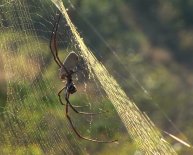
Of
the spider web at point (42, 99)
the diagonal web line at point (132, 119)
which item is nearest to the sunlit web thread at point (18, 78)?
the spider web at point (42, 99)

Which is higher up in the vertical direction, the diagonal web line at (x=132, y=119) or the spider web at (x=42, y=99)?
the diagonal web line at (x=132, y=119)

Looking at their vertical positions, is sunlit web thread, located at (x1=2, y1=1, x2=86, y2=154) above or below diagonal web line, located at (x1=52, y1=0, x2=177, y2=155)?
below

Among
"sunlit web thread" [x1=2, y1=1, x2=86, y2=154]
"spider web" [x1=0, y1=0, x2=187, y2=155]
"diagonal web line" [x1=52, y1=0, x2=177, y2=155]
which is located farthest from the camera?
"sunlit web thread" [x1=2, y1=1, x2=86, y2=154]

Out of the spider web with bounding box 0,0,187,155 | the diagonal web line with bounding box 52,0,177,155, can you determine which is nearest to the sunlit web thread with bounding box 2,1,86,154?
the spider web with bounding box 0,0,187,155

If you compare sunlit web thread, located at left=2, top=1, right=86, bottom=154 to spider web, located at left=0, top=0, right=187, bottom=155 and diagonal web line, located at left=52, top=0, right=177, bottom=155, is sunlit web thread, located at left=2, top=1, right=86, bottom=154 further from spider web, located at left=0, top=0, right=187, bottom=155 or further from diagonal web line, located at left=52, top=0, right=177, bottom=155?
diagonal web line, located at left=52, top=0, right=177, bottom=155

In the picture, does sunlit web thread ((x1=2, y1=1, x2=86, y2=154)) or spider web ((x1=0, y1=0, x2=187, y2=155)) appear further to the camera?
sunlit web thread ((x1=2, y1=1, x2=86, y2=154))

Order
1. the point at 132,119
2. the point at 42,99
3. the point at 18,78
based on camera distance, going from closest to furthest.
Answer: the point at 132,119, the point at 18,78, the point at 42,99

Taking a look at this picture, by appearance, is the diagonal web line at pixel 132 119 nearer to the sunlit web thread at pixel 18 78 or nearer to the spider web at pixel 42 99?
the spider web at pixel 42 99

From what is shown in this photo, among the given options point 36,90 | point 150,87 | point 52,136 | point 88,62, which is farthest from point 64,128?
point 150,87

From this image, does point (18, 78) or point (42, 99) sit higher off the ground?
point (18, 78)

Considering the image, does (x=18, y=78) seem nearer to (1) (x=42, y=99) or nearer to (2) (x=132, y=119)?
(1) (x=42, y=99)

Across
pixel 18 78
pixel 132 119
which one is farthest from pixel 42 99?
pixel 132 119
